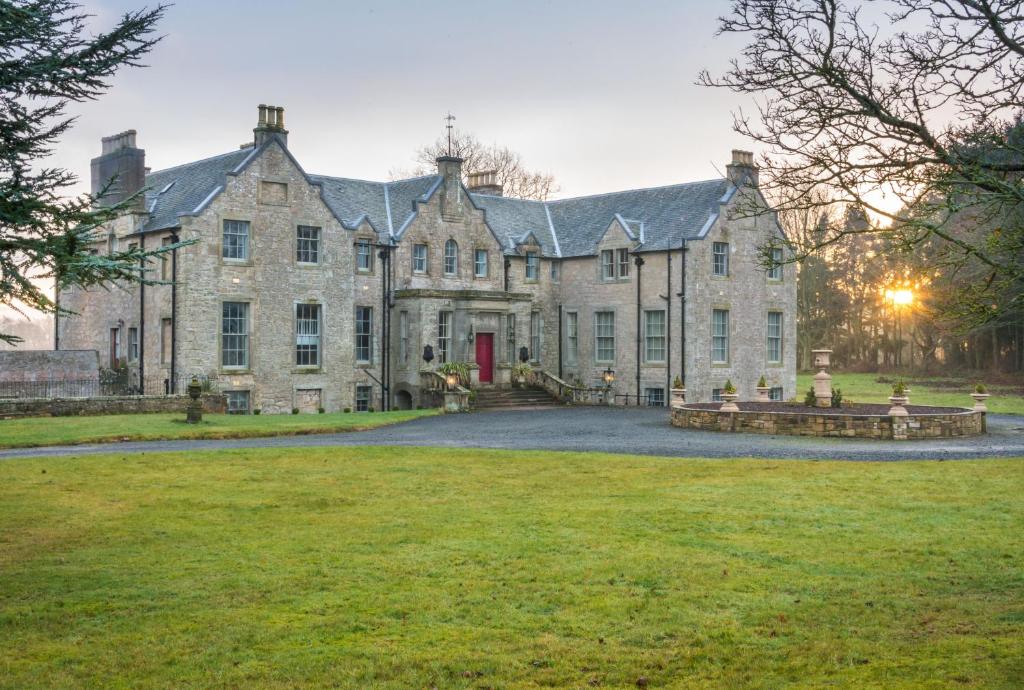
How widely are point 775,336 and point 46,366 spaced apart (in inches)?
1189

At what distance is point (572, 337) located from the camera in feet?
160

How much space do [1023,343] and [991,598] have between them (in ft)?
195

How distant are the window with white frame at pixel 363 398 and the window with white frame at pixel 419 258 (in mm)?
5310

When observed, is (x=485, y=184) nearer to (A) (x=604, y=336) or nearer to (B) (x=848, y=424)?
(A) (x=604, y=336)

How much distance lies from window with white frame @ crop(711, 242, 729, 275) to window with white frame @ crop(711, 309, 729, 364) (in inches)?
66.7

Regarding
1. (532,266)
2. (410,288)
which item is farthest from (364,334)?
(532,266)

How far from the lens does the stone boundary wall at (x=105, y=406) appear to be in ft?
99.7

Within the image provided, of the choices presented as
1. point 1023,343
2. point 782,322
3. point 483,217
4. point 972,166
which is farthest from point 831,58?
point 1023,343

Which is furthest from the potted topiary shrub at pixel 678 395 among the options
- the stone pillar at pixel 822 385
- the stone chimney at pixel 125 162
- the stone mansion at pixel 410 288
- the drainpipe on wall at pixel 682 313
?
the stone chimney at pixel 125 162

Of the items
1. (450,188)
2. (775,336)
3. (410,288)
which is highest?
(450,188)

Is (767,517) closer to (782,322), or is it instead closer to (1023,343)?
(782,322)

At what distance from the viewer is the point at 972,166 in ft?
30.5

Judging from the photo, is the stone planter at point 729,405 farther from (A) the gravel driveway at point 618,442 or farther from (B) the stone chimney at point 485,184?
(B) the stone chimney at point 485,184

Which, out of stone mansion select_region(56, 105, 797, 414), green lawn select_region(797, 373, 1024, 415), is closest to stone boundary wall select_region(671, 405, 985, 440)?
stone mansion select_region(56, 105, 797, 414)
